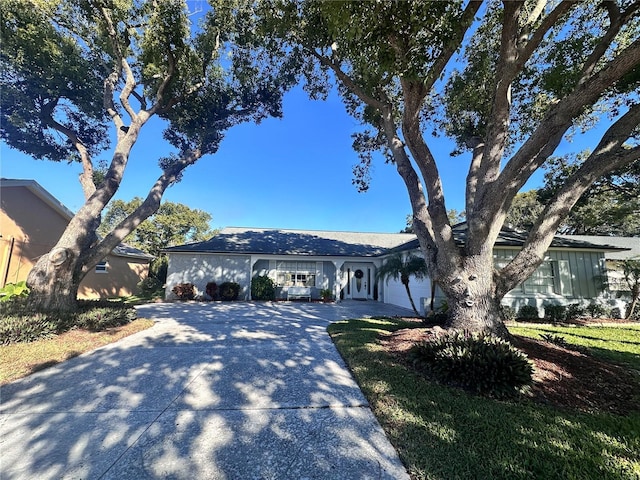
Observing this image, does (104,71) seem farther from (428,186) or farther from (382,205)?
(382,205)

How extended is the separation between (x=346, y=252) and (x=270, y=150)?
24.9ft

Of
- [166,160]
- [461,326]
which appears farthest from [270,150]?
[461,326]

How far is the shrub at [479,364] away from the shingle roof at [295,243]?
447 inches

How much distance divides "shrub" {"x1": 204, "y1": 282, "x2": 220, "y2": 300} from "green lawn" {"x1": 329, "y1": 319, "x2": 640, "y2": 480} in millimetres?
12755

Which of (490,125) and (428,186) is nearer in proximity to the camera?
(490,125)

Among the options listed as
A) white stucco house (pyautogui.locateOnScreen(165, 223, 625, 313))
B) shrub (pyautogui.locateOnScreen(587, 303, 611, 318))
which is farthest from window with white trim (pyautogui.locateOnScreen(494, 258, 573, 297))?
shrub (pyautogui.locateOnScreen(587, 303, 611, 318))

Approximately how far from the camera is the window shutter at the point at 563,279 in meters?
11.1

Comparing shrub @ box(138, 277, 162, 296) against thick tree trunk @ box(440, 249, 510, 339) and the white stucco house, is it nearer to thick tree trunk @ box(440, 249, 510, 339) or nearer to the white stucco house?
the white stucco house

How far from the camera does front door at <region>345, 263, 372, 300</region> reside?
664 inches

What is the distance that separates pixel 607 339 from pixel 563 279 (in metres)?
4.84

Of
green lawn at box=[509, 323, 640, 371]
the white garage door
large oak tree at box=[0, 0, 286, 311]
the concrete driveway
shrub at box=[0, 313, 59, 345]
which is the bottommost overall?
the concrete driveway

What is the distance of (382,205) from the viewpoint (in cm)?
2208

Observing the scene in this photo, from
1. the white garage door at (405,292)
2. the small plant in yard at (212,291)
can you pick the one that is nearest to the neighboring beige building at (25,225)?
the small plant in yard at (212,291)

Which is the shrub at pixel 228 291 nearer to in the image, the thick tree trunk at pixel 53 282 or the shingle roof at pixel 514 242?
the thick tree trunk at pixel 53 282
